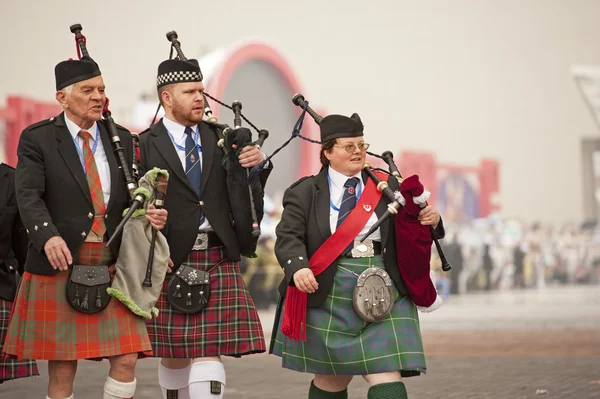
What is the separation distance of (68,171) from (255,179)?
955mm

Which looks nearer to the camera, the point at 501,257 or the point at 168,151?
the point at 168,151

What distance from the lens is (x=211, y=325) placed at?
18.0 feet

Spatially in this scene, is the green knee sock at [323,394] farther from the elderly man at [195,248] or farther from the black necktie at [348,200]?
the black necktie at [348,200]

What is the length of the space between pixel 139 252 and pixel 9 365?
1460 millimetres

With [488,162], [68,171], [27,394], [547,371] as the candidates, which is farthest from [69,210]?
[488,162]

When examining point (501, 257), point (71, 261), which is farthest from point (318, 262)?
point (501, 257)

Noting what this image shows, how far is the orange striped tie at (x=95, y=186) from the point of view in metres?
5.06

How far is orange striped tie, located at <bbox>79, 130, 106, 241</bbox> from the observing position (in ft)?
16.6

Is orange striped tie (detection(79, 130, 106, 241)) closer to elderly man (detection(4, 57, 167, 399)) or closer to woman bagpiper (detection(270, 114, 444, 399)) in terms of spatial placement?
elderly man (detection(4, 57, 167, 399))

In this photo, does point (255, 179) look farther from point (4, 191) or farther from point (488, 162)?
point (488, 162)

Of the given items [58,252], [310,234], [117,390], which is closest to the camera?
[58,252]

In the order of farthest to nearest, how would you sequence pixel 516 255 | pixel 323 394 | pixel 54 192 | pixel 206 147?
pixel 516 255 → pixel 206 147 → pixel 323 394 → pixel 54 192

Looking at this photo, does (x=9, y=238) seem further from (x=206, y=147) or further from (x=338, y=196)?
(x=338, y=196)

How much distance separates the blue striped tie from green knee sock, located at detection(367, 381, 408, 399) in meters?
1.28
